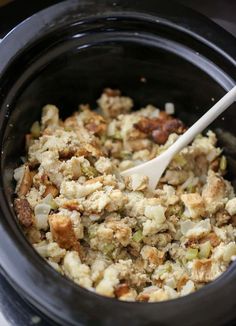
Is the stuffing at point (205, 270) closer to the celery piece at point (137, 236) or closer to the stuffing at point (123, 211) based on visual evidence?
Result: the stuffing at point (123, 211)

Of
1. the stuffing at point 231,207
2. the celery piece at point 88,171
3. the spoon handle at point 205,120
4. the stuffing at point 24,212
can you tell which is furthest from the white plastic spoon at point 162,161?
the stuffing at point 24,212

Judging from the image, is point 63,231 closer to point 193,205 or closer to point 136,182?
point 136,182

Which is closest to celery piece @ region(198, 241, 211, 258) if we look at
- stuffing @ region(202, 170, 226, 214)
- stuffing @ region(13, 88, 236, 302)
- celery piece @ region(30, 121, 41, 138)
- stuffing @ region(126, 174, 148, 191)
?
stuffing @ region(13, 88, 236, 302)

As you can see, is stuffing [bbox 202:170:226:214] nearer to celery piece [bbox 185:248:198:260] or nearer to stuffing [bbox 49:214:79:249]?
celery piece [bbox 185:248:198:260]

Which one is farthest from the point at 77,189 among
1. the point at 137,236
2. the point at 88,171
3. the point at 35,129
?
the point at 35,129

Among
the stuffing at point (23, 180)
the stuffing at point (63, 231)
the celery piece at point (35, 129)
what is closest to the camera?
the stuffing at point (63, 231)

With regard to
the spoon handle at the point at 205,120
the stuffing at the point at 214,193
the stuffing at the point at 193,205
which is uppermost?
the spoon handle at the point at 205,120
